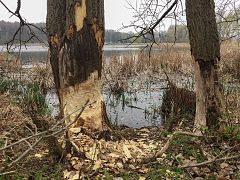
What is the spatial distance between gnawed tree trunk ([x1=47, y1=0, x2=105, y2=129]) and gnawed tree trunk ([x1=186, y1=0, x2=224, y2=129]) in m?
1.15

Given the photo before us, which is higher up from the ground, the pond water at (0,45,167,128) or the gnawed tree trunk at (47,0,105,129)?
the gnawed tree trunk at (47,0,105,129)

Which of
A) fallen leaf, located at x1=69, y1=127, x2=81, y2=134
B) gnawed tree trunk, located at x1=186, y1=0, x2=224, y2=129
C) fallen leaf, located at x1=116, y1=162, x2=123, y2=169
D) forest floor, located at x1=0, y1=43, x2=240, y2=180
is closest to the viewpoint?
forest floor, located at x1=0, y1=43, x2=240, y2=180

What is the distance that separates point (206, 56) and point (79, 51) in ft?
5.05

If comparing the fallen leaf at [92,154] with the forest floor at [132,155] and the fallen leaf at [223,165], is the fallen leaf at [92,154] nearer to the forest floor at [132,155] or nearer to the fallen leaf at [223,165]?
the forest floor at [132,155]

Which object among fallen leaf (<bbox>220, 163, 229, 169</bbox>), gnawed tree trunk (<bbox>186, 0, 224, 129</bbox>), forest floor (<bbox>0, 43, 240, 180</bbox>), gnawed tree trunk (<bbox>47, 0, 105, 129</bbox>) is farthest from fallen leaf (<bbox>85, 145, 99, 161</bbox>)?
gnawed tree trunk (<bbox>186, 0, 224, 129</bbox>)

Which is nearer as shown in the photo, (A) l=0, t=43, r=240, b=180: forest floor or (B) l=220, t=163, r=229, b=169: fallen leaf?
(A) l=0, t=43, r=240, b=180: forest floor

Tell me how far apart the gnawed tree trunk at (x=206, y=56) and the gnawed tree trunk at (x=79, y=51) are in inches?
45.3

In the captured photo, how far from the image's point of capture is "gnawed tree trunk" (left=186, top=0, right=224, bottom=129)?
407cm

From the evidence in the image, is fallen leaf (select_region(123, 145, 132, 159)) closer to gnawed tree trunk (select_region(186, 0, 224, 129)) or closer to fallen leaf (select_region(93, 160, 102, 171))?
fallen leaf (select_region(93, 160, 102, 171))

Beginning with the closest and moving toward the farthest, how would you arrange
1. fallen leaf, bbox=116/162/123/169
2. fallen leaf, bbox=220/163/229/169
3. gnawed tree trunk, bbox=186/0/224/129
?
fallen leaf, bbox=116/162/123/169
fallen leaf, bbox=220/163/229/169
gnawed tree trunk, bbox=186/0/224/129

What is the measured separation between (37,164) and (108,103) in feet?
17.5

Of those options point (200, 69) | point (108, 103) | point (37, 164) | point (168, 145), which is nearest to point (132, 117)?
point (108, 103)

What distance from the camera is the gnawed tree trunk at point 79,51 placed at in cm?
376

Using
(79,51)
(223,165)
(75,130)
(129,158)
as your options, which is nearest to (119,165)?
(129,158)
